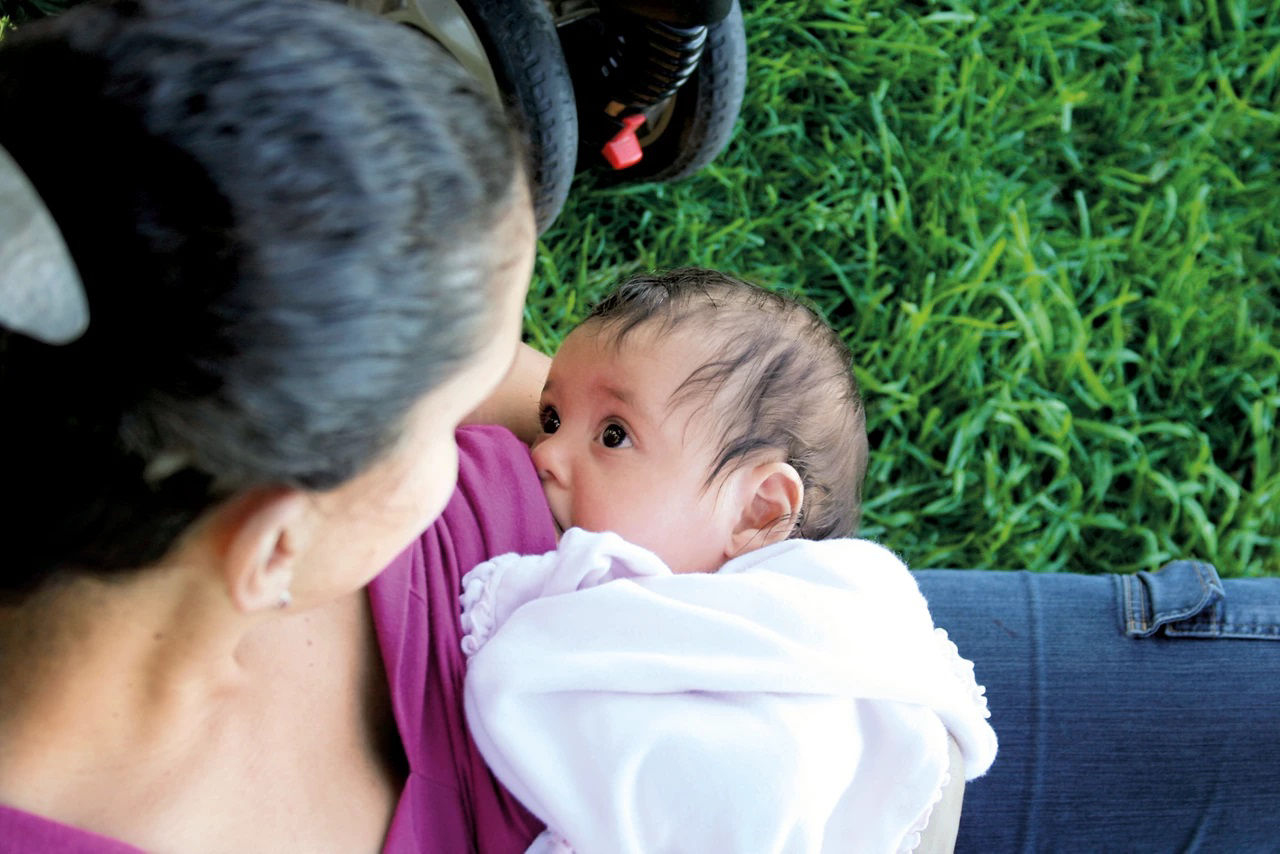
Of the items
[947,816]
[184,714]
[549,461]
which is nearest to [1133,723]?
[947,816]

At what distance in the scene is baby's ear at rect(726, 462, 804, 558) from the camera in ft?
4.19

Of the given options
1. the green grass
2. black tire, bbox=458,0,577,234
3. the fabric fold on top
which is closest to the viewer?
the fabric fold on top

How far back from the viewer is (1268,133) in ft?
7.83

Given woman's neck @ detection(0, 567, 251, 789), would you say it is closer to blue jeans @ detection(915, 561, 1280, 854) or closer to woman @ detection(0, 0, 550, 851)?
woman @ detection(0, 0, 550, 851)

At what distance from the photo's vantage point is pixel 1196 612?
53.7 inches

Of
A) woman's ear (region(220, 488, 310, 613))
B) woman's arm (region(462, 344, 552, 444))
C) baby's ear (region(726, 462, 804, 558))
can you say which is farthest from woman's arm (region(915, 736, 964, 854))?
woman's ear (region(220, 488, 310, 613))

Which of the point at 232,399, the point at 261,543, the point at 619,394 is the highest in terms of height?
the point at 232,399

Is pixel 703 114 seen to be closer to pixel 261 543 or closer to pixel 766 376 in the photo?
pixel 766 376

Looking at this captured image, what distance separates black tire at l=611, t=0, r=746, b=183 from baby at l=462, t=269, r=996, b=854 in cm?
71

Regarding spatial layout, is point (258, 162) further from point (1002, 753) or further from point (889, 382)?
point (889, 382)

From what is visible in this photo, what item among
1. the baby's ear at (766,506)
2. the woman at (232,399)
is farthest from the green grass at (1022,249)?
the woman at (232,399)

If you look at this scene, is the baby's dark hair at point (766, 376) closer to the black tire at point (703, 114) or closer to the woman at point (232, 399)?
the woman at point (232, 399)

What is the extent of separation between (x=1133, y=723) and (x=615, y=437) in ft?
2.17

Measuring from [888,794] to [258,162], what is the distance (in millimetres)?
794
